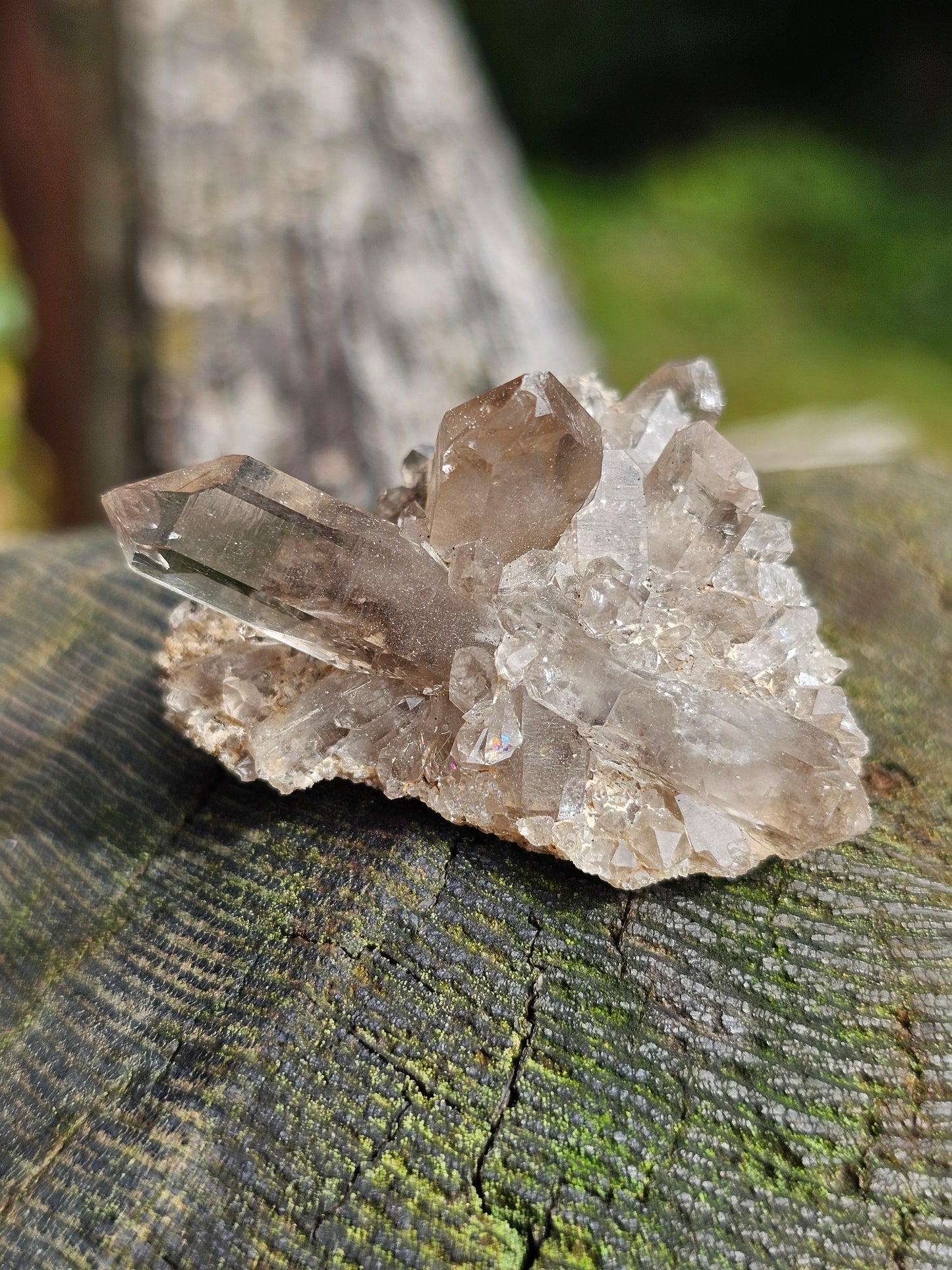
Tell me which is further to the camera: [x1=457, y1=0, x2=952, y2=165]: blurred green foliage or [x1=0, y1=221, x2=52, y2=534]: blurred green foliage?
[x1=457, y1=0, x2=952, y2=165]: blurred green foliage

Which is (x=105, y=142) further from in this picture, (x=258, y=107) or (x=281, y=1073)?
(x=281, y=1073)

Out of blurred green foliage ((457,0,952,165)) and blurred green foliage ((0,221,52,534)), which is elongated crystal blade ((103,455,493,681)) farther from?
blurred green foliage ((457,0,952,165))

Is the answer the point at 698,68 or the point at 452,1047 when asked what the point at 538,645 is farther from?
the point at 698,68

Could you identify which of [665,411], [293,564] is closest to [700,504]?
[665,411]

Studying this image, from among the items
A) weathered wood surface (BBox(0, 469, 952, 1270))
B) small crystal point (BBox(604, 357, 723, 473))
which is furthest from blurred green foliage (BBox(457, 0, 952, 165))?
weathered wood surface (BBox(0, 469, 952, 1270))

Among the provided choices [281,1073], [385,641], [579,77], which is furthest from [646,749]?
[579,77]

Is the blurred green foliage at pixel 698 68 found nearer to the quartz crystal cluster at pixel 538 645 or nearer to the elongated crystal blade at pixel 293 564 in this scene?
the quartz crystal cluster at pixel 538 645
